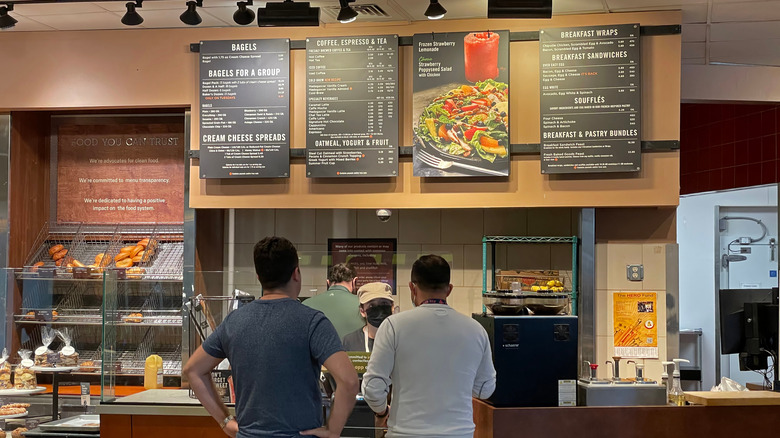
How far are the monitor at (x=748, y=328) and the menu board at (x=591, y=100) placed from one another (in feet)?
5.16

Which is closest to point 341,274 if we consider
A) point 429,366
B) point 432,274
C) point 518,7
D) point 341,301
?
point 341,301

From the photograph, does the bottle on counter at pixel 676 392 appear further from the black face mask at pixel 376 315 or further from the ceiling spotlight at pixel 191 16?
the ceiling spotlight at pixel 191 16

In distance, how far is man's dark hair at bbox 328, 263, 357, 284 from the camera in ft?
12.9

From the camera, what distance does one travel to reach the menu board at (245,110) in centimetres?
494

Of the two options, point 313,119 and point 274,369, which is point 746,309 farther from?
point 274,369

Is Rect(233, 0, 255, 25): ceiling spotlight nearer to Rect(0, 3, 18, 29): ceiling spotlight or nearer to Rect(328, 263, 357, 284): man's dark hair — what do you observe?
Rect(0, 3, 18, 29): ceiling spotlight

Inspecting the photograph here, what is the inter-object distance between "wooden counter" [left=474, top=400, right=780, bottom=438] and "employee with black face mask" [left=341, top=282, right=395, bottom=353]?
0.63 m

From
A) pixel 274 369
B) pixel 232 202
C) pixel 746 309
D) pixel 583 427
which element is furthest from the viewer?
pixel 746 309

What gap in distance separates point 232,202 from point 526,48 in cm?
193

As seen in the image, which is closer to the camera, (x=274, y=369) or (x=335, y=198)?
(x=274, y=369)

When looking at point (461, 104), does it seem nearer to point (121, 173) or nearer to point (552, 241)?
point (552, 241)

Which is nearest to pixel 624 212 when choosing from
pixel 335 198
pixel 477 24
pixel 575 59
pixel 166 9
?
pixel 575 59

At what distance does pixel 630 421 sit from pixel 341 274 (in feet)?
4.86

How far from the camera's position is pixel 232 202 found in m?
5.04
